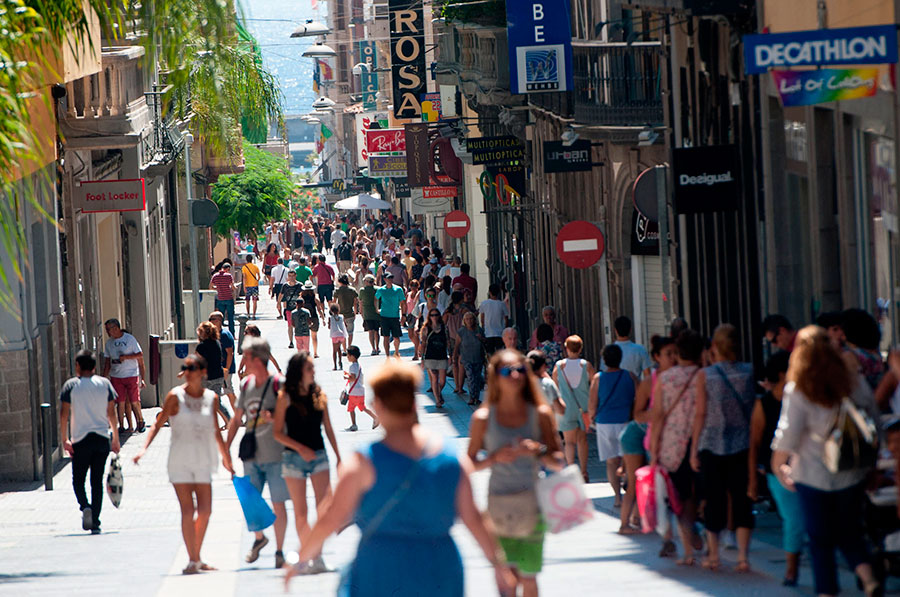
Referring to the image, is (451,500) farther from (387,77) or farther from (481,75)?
(387,77)

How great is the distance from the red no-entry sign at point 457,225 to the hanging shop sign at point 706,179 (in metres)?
20.1

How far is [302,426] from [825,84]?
411cm

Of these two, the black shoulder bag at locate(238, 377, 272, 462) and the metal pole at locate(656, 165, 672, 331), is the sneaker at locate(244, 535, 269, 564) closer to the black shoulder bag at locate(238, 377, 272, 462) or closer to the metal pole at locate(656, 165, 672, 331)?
the black shoulder bag at locate(238, 377, 272, 462)

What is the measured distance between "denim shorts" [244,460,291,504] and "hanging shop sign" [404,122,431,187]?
33628 millimetres

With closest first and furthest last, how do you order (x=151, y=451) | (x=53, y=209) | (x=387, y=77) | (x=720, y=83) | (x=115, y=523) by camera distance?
(x=115, y=523), (x=720, y=83), (x=53, y=209), (x=151, y=451), (x=387, y=77)

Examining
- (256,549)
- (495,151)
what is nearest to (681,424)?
(256,549)

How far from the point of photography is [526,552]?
7.86 metres

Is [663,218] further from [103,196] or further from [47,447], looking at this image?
[103,196]

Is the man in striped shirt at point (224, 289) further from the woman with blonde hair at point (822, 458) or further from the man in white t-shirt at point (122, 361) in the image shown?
the woman with blonde hair at point (822, 458)

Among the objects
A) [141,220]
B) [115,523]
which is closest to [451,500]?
[115,523]

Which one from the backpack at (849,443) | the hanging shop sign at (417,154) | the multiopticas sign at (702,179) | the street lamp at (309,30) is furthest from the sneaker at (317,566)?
the street lamp at (309,30)

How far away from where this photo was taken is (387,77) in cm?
7969

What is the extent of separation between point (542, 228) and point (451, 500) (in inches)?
957

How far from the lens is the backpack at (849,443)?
727 centimetres
